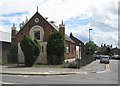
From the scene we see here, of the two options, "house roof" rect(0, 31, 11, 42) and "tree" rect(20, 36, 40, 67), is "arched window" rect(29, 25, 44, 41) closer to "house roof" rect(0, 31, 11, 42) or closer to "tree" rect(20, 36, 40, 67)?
"tree" rect(20, 36, 40, 67)

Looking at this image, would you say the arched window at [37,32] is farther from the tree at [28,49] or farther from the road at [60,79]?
the road at [60,79]

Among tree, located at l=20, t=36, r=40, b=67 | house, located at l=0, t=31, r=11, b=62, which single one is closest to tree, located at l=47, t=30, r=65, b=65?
tree, located at l=20, t=36, r=40, b=67

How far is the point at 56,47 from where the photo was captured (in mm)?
46531

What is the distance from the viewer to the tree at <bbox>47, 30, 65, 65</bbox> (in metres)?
46.6

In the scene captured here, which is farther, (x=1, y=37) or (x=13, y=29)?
(x=1, y=37)

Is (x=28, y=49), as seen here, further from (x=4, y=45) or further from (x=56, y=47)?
(x=4, y=45)

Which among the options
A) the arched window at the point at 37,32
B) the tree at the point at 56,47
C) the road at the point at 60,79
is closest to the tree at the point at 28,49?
the tree at the point at 56,47

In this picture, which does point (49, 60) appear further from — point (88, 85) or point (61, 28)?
point (88, 85)

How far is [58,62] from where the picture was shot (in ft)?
155

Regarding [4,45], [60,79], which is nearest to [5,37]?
[4,45]

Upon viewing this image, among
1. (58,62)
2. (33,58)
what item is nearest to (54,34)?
(58,62)

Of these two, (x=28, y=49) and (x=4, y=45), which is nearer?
(x=28, y=49)

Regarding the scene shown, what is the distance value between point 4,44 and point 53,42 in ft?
49.3

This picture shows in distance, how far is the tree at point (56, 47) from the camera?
46.6m
